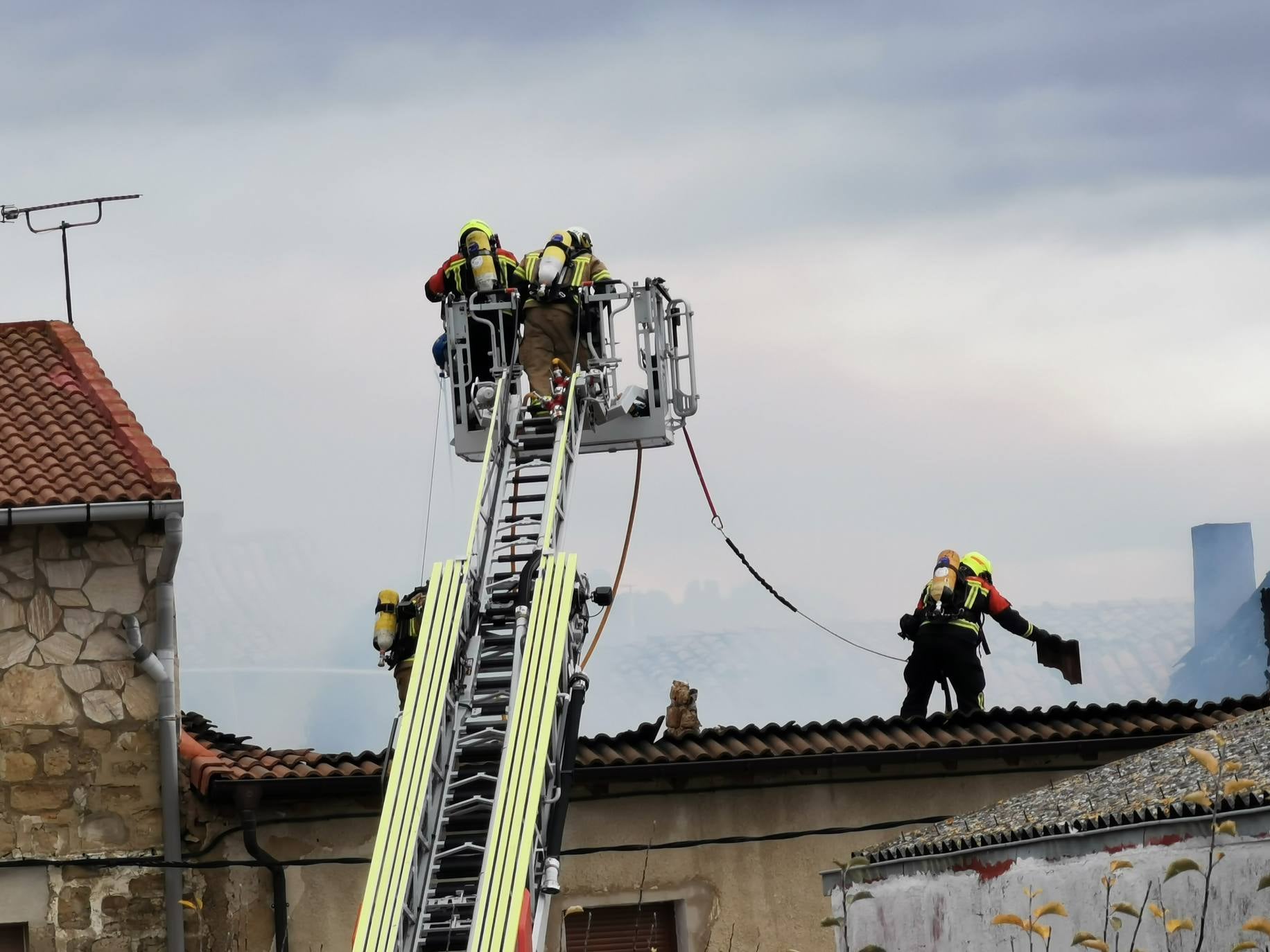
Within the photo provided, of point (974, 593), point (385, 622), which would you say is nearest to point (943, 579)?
point (974, 593)

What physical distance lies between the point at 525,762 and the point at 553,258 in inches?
186

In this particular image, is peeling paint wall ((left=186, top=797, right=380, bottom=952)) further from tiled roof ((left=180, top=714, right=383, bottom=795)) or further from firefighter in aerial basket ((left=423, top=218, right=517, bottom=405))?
firefighter in aerial basket ((left=423, top=218, right=517, bottom=405))

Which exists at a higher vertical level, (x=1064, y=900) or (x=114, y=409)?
(x=114, y=409)

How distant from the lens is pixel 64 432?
1396 centimetres

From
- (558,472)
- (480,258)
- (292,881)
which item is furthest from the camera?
(480,258)

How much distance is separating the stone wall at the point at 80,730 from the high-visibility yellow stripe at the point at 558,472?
2.84 meters

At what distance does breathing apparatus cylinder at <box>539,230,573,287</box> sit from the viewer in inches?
530

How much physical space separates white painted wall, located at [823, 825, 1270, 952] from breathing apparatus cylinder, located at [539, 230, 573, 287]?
4.45 meters

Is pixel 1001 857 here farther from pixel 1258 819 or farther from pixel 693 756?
pixel 693 756

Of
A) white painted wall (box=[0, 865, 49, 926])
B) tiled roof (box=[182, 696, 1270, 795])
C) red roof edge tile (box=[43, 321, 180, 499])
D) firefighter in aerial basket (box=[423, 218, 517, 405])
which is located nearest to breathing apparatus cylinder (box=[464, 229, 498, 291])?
firefighter in aerial basket (box=[423, 218, 517, 405])

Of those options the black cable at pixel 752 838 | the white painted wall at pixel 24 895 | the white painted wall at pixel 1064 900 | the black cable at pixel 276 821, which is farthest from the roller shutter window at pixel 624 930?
the white painted wall at pixel 24 895

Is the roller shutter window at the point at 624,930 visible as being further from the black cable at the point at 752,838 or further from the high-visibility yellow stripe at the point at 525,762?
the high-visibility yellow stripe at the point at 525,762

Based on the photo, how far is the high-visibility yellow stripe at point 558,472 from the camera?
1145 cm

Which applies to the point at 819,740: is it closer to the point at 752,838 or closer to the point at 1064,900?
the point at 752,838
